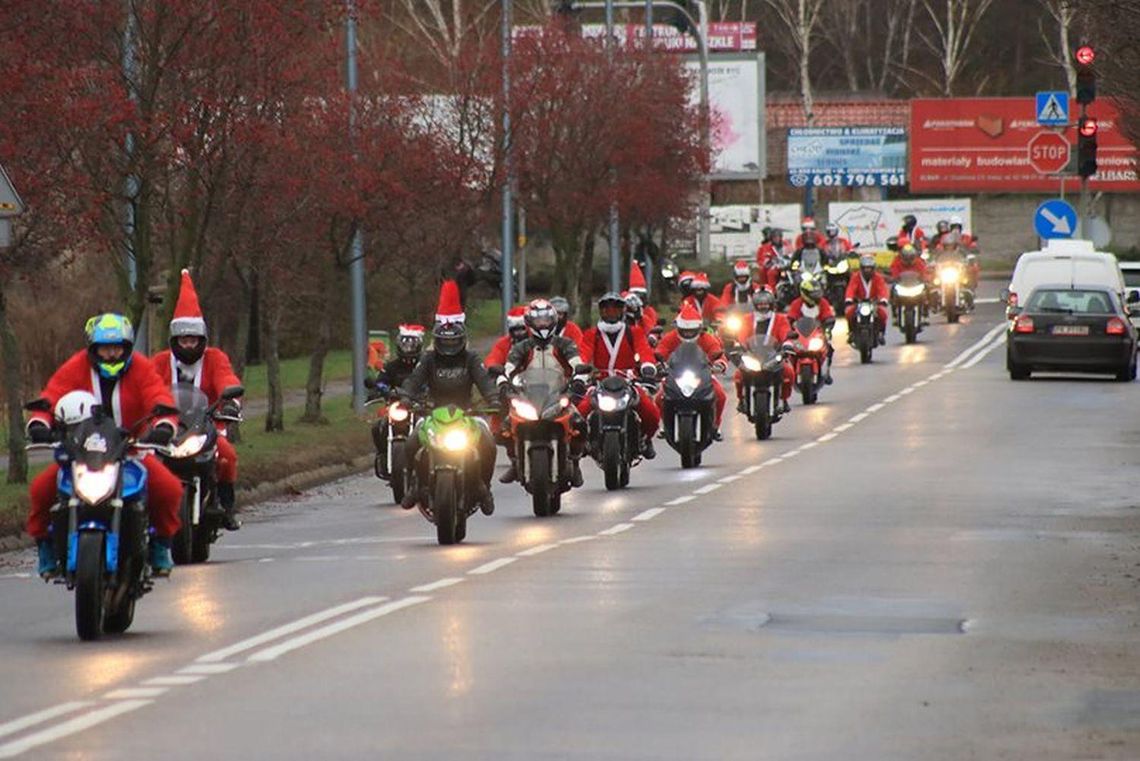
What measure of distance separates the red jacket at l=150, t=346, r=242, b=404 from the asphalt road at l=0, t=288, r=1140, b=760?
113 centimetres

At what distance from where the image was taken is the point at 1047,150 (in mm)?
102438

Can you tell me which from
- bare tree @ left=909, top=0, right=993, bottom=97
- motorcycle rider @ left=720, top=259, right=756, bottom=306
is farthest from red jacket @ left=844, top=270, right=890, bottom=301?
bare tree @ left=909, top=0, right=993, bottom=97

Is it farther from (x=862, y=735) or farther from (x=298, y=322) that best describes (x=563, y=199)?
(x=862, y=735)

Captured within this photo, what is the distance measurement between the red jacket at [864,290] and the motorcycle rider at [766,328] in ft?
52.0

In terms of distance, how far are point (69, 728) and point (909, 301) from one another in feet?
154

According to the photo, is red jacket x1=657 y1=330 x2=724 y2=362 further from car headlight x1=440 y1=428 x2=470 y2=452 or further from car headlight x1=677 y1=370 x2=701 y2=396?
car headlight x1=440 y1=428 x2=470 y2=452

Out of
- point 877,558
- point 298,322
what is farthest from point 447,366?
point 298,322

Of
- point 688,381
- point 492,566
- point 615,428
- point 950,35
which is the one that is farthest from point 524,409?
point 950,35

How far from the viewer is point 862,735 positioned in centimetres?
1161

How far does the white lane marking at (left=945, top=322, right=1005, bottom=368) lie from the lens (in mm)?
A: 52434

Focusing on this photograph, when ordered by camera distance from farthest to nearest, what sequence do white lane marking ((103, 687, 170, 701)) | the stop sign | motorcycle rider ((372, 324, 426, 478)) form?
the stop sign, motorcycle rider ((372, 324, 426, 478)), white lane marking ((103, 687, 170, 701))

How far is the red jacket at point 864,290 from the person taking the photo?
52500mm

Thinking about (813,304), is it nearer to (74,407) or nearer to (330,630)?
(74,407)

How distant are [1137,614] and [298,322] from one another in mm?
44202
